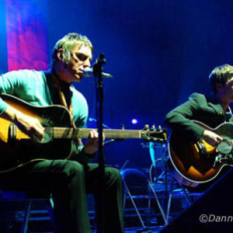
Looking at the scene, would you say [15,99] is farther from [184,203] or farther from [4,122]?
[184,203]

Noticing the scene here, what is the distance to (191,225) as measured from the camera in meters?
1.40

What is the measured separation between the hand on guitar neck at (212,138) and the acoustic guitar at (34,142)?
1477 millimetres

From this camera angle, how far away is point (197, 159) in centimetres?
362

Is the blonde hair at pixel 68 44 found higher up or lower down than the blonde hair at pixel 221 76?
higher up

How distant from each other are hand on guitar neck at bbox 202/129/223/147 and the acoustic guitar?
148 cm

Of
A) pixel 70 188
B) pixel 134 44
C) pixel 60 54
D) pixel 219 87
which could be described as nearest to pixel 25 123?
pixel 70 188

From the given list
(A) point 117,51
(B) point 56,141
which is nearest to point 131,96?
(A) point 117,51

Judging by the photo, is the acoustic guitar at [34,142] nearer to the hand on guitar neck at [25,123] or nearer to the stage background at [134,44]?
the hand on guitar neck at [25,123]

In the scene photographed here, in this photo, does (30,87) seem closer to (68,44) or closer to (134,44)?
(68,44)

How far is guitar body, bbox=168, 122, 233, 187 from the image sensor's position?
11.6 feet

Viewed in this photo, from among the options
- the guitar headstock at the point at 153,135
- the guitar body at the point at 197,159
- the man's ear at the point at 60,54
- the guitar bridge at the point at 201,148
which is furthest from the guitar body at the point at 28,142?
the guitar bridge at the point at 201,148

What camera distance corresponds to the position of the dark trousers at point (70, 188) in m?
2.23

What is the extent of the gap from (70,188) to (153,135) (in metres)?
1.17

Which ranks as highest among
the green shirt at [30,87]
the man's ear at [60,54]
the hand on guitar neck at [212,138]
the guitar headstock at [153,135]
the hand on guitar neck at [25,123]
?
the man's ear at [60,54]
